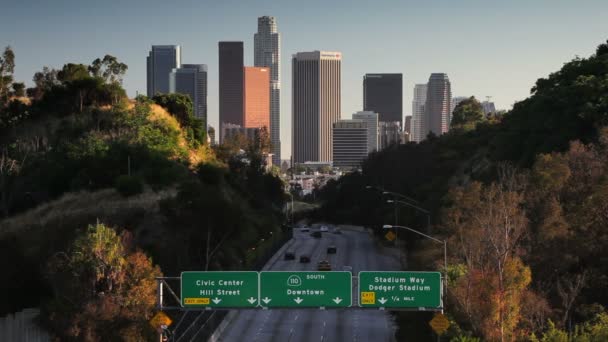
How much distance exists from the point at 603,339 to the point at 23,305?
35990 millimetres

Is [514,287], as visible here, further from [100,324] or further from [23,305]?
[23,305]

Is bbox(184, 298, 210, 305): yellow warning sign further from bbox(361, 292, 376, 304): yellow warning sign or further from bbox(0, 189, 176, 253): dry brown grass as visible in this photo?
bbox(0, 189, 176, 253): dry brown grass

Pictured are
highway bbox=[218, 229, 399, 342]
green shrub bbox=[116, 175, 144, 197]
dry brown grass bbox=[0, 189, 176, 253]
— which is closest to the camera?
highway bbox=[218, 229, 399, 342]

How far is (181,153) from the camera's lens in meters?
112

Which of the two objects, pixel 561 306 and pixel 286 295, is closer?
pixel 286 295

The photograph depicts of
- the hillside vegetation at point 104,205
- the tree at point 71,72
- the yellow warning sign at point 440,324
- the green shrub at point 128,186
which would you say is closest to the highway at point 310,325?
the hillside vegetation at point 104,205

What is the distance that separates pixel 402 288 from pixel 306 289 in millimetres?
4081

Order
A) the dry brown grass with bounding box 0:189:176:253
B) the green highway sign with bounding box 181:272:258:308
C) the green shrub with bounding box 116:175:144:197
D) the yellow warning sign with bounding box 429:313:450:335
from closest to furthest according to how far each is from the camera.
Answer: the yellow warning sign with bounding box 429:313:450:335 → the green highway sign with bounding box 181:272:258:308 → the dry brown grass with bounding box 0:189:176:253 → the green shrub with bounding box 116:175:144:197

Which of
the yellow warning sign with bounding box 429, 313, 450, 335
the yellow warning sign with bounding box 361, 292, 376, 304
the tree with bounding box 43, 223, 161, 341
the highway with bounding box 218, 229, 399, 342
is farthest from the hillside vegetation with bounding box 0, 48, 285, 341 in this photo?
the yellow warning sign with bounding box 429, 313, 450, 335

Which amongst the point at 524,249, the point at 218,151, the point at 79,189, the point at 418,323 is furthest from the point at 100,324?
the point at 218,151

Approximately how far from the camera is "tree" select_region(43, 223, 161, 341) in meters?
44.5

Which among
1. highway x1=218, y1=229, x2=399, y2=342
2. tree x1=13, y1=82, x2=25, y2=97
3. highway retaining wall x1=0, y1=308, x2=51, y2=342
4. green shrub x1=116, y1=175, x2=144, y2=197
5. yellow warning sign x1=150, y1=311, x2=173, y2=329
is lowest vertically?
highway x1=218, y1=229, x2=399, y2=342

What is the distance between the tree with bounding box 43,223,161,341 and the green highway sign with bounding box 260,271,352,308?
867cm

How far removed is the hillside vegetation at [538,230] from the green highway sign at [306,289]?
5.31m
